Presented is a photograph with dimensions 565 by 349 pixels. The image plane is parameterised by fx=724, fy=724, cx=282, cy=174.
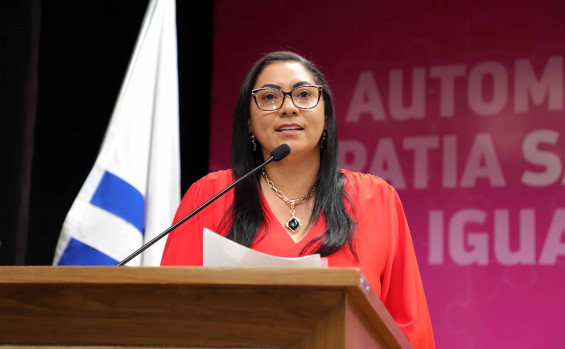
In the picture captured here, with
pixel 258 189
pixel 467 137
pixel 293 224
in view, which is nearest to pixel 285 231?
pixel 293 224

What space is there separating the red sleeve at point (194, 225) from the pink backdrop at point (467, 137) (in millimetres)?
1626

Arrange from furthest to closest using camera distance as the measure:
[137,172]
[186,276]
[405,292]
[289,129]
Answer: [137,172] → [289,129] → [405,292] → [186,276]

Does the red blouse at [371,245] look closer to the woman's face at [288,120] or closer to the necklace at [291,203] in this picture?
the necklace at [291,203]

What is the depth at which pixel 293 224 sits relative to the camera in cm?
188

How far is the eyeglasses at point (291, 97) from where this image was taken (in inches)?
76.0

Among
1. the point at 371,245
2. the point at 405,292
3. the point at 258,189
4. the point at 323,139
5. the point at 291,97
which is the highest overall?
the point at 291,97

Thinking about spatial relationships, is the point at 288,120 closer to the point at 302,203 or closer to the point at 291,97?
the point at 291,97

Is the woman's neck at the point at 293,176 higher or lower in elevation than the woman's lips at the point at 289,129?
lower

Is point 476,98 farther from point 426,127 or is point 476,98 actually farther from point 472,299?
point 472,299

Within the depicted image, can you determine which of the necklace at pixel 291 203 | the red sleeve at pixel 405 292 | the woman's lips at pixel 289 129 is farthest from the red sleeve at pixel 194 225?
the red sleeve at pixel 405 292

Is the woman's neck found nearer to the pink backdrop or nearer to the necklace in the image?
the necklace

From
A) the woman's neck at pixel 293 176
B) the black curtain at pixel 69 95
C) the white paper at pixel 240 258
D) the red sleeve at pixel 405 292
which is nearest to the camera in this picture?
the white paper at pixel 240 258

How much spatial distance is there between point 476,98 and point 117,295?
2667 mm

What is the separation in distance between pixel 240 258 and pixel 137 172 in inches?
60.0
